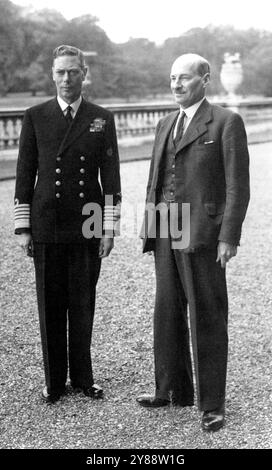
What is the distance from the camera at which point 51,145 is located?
374 cm

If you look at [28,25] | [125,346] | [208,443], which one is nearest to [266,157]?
[28,25]

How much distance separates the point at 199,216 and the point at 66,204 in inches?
29.8

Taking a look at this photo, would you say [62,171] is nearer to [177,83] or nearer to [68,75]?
[68,75]

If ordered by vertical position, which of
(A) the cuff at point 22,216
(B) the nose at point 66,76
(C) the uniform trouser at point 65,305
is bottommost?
(C) the uniform trouser at point 65,305

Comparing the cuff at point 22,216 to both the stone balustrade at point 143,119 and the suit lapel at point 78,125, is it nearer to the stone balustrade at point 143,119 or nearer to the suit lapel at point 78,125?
the suit lapel at point 78,125

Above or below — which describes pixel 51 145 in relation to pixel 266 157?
above

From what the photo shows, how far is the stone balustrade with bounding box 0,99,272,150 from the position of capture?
1520 centimetres

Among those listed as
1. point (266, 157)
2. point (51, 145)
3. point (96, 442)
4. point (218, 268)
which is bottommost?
point (266, 157)

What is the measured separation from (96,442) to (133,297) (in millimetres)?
2632

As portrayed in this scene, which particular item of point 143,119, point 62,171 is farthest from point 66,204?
point 143,119

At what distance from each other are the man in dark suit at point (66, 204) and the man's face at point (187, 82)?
1.77ft

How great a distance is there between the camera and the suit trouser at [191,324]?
353cm

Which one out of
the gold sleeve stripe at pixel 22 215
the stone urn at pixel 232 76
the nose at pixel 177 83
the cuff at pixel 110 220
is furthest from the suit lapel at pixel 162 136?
the stone urn at pixel 232 76

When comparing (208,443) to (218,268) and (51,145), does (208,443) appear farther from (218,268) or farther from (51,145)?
(51,145)
